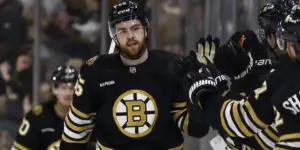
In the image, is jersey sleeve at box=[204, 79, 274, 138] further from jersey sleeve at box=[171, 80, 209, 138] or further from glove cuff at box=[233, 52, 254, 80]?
jersey sleeve at box=[171, 80, 209, 138]

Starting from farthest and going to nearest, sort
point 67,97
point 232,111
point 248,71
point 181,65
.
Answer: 1. point 67,97
2. point 248,71
3. point 181,65
4. point 232,111

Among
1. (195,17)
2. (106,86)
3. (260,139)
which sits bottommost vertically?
(260,139)

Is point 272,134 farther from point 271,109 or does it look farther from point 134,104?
point 134,104

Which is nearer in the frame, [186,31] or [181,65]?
[181,65]

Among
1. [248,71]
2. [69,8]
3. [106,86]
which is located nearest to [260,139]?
[248,71]

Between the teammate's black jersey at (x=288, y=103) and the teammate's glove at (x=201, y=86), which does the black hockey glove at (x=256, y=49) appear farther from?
the teammate's black jersey at (x=288, y=103)

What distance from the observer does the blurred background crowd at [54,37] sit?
605cm

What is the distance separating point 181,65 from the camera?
3.23 meters

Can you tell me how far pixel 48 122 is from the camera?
4.88 m

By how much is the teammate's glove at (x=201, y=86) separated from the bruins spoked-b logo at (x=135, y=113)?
18.8 inches

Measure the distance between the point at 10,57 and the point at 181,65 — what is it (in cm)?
318

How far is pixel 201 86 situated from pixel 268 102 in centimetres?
30

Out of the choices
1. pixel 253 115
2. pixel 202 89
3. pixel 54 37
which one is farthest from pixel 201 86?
pixel 54 37

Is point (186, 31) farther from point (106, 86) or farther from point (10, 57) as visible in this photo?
point (106, 86)
